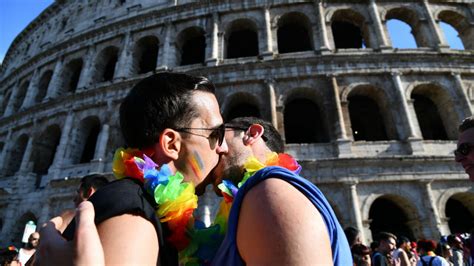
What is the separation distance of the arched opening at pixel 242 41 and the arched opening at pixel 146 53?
13.8 feet

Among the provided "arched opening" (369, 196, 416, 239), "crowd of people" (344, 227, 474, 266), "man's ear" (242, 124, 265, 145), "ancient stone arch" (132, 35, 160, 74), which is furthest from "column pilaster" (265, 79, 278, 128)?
"man's ear" (242, 124, 265, 145)

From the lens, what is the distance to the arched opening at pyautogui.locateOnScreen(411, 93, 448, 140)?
14250 millimetres

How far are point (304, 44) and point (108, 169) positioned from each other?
39.9 ft

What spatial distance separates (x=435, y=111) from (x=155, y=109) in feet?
53.2

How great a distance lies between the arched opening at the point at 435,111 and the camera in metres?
12.6

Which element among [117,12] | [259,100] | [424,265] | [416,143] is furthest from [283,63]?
[117,12]

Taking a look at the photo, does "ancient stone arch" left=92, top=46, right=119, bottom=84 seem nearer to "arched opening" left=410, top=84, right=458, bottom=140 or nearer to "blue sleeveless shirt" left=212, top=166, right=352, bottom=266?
"arched opening" left=410, top=84, right=458, bottom=140

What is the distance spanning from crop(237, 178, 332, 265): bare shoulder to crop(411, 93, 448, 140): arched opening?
51.4 ft

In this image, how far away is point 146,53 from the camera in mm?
17781

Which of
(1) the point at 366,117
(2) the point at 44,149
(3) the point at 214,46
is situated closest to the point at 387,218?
(1) the point at 366,117

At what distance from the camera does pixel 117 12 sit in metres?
18.4

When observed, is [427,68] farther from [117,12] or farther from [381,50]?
[117,12]

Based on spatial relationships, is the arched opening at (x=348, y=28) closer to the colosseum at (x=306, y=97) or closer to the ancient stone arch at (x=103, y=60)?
the colosseum at (x=306, y=97)

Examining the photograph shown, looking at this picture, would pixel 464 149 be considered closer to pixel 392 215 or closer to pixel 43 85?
pixel 392 215
